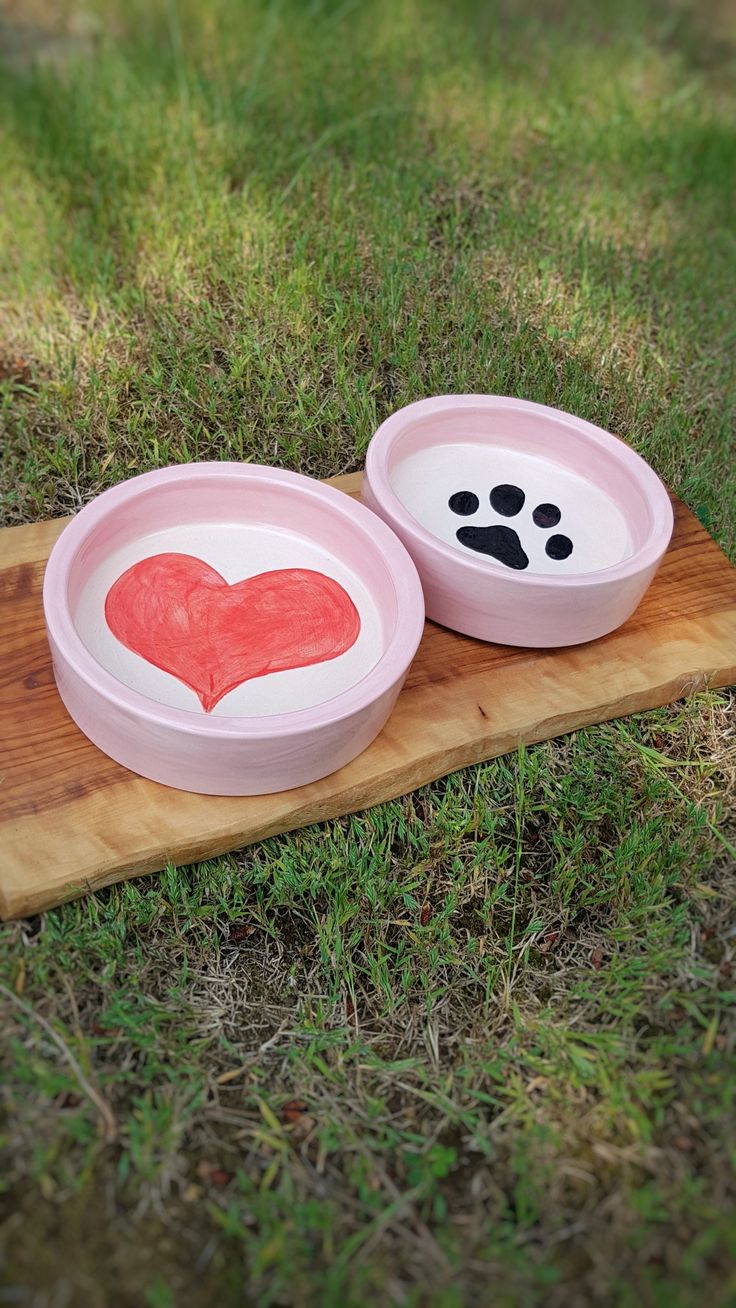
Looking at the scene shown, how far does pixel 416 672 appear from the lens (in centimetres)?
206

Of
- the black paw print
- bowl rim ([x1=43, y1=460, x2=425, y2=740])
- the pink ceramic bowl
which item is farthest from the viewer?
the black paw print

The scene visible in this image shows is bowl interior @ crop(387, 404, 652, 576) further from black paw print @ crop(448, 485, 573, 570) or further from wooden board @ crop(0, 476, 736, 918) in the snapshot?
wooden board @ crop(0, 476, 736, 918)

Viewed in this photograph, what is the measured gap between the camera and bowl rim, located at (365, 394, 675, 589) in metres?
1.96

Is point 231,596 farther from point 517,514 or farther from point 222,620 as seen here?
point 517,514

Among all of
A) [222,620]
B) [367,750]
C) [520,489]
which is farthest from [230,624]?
[520,489]

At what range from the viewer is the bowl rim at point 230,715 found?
1.68 m

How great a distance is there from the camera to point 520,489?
227 centimetres

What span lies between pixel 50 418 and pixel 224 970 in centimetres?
129

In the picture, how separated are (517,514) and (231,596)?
0.59m

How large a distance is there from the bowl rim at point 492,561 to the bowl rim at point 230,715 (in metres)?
0.05

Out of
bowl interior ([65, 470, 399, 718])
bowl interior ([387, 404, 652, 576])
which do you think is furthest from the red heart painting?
bowl interior ([387, 404, 652, 576])

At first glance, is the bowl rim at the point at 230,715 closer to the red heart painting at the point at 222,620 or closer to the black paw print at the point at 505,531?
the red heart painting at the point at 222,620

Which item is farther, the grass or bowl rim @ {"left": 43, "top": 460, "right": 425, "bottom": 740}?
bowl rim @ {"left": 43, "top": 460, "right": 425, "bottom": 740}

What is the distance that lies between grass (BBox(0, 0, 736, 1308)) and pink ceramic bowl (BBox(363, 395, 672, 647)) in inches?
10.2
